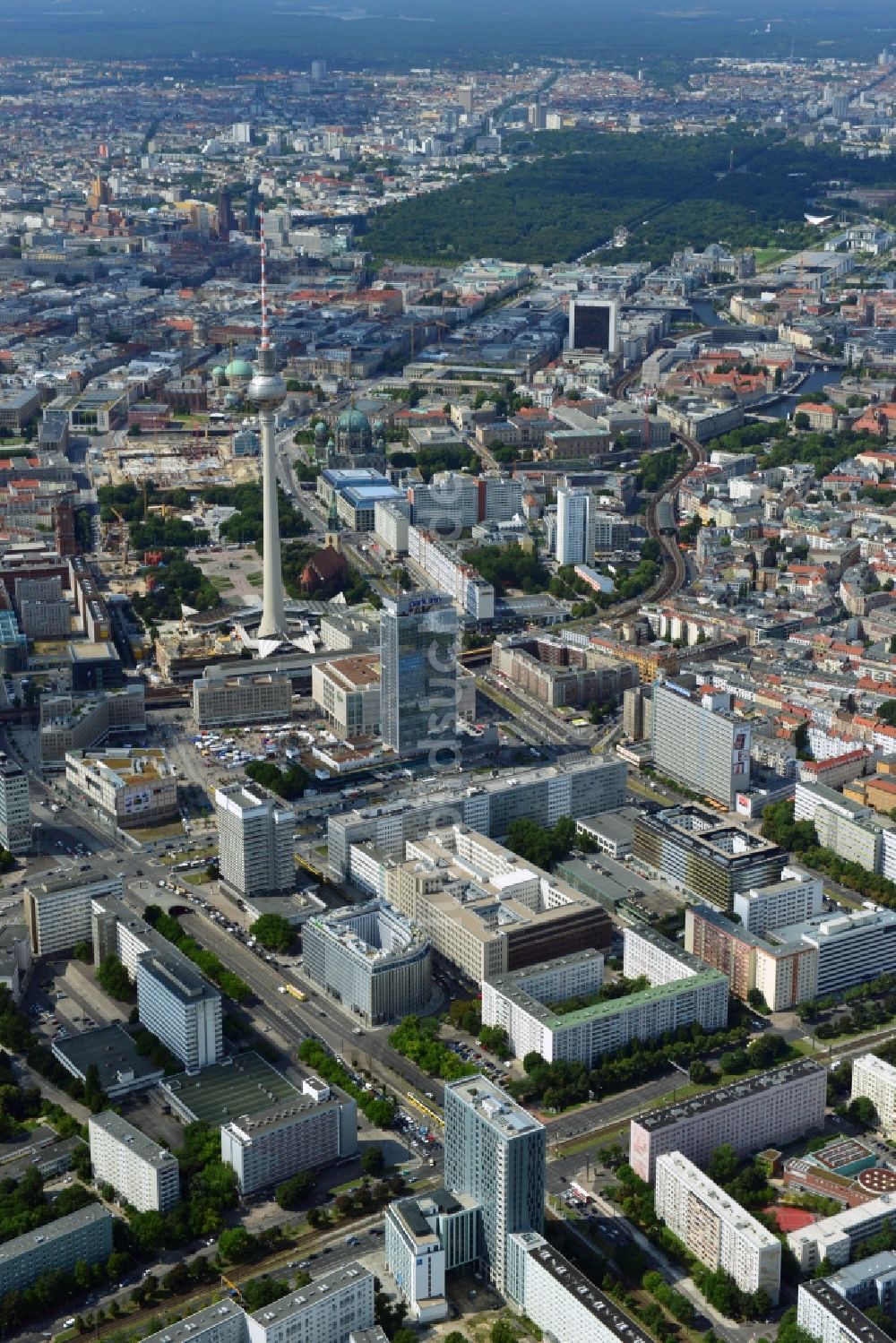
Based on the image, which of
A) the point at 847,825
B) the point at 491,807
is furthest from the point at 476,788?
the point at 847,825

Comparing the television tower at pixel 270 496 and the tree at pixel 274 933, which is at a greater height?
the television tower at pixel 270 496

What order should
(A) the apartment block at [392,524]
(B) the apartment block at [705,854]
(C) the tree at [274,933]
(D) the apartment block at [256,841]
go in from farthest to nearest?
(A) the apartment block at [392,524], (D) the apartment block at [256,841], (B) the apartment block at [705,854], (C) the tree at [274,933]

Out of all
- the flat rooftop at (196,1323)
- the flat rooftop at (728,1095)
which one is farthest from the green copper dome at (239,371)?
the flat rooftop at (196,1323)

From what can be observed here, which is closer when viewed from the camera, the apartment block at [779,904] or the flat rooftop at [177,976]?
the flat rooftop at [177,976]

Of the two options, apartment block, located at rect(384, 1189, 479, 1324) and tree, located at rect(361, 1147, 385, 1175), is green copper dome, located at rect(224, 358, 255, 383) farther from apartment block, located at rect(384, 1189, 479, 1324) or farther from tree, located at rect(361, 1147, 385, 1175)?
apartment block, located at rect(384, 1189, 479, 1324)

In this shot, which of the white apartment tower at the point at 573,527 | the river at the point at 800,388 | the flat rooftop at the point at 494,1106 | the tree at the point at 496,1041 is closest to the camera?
the flat rooftop at the point at 494,1106

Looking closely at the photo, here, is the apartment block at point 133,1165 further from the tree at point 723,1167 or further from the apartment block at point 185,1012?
the tree at point 723,1167

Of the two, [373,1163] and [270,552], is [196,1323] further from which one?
[270,552]

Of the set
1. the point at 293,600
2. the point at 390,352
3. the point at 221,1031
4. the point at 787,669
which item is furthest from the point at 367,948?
the point at 390,352

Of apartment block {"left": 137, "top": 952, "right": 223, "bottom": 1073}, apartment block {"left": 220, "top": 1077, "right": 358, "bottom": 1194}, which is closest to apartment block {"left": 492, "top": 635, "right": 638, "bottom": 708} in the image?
apartment block {"left": 137, "top": 952, "right": 223, "bottom": 1073}
